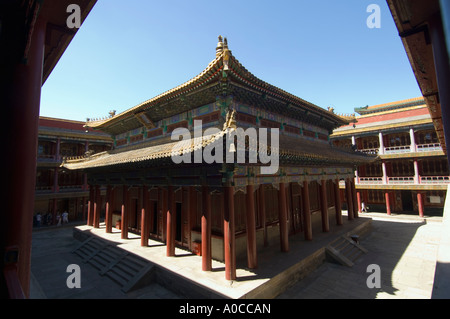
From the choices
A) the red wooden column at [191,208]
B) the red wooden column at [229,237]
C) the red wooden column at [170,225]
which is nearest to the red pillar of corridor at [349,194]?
the red wooden column at [191,208]

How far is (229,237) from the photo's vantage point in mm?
7789

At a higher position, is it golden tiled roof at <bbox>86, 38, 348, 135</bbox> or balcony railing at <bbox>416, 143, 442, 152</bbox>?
golden tiled roof at <bbox>86, 38, 348, 135</bbox>

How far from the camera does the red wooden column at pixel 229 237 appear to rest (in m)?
7.59

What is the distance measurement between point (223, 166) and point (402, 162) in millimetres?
24760

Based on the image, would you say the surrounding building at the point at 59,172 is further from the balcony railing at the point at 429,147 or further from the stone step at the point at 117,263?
the balcony railing at the point at 429,147

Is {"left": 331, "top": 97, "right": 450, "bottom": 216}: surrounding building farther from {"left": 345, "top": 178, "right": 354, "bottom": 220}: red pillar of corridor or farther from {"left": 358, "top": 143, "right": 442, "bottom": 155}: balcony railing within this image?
{"left": 345, "top": 178, "right": 354, "bottom": 220}: red pillar of corridor

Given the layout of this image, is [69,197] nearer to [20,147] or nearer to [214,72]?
[214,72]

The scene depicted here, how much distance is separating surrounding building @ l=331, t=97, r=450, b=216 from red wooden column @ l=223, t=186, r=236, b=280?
2059cm

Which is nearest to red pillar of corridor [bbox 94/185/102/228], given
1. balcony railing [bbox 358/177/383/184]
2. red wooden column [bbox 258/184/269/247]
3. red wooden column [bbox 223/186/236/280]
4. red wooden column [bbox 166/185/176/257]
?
red wooden column [bbox 166/185/176/257]

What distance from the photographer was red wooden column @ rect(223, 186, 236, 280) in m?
7.59

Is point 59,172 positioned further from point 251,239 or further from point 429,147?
point 429,147

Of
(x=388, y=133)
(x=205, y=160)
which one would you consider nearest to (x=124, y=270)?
(x=205, y=160)

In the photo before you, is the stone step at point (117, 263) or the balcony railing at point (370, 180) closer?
the stone step at point (117, 263)

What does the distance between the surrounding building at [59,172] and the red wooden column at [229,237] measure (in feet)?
64.0
